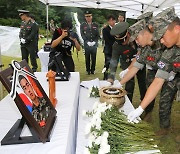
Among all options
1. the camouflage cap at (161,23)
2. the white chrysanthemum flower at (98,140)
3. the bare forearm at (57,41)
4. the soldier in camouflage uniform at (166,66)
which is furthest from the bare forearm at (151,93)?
the bare forearm at (57,41)

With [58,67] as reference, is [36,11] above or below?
below

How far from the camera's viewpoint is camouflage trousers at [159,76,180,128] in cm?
249

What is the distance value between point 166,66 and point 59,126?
103 centimetres

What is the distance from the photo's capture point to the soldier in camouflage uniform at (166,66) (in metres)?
1.49

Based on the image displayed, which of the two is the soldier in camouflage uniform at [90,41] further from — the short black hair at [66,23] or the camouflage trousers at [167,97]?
the camouflage trousers at [167,97]

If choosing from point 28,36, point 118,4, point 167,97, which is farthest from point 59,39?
point 118,4

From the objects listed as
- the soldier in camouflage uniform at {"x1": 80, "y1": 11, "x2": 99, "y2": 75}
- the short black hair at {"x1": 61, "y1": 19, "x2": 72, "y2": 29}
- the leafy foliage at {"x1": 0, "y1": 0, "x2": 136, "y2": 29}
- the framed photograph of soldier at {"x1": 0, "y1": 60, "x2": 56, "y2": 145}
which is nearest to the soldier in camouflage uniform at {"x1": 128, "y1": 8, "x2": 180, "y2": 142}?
the framed photograph of soldier at {"x1": 0, "y1": 60, "x2": 56, "y2": 145}

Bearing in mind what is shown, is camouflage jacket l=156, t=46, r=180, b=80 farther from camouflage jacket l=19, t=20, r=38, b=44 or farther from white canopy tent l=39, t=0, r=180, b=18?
camouflage jacket l=19, t=20, r=38, b=44

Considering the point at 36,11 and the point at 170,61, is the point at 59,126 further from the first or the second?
the point at 36,11

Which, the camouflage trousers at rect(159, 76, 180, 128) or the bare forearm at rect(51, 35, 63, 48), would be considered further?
the bare forearm at rect(51, 35, 63, 48)

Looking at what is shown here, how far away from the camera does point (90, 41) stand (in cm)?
603

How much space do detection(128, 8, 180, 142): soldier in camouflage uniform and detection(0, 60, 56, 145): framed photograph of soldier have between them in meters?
0.50

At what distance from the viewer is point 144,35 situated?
2.17 m

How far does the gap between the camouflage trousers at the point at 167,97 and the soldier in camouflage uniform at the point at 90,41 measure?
3.41m
